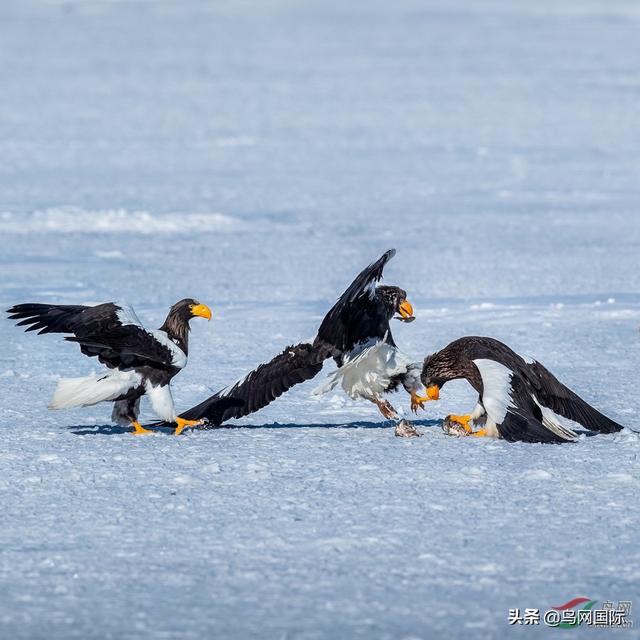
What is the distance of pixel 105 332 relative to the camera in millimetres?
5508

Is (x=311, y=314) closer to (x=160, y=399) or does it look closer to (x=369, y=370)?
(x=369, y=370)

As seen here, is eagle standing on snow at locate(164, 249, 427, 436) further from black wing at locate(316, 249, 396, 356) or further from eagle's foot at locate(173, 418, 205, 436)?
eagle's foot at locate(173, 418, 205, 436)

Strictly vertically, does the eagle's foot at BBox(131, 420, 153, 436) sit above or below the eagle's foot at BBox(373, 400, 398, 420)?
below

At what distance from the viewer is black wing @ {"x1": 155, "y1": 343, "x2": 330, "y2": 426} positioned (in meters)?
5.95

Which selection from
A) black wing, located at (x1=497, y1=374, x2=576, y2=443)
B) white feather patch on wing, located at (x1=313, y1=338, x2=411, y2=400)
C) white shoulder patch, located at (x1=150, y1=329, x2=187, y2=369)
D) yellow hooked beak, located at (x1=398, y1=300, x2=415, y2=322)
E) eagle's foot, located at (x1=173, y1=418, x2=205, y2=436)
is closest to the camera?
black wing, located at (x1=497, y1=374, x2=576, y2=443)

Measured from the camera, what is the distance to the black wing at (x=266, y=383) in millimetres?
5945

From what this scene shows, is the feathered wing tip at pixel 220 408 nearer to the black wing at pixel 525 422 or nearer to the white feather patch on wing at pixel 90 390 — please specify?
the white feather patch on wing at pixel 90 390

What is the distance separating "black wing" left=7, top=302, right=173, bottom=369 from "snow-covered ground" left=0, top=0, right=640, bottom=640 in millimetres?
339

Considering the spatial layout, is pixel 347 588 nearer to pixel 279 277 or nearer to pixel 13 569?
pixel 13 569

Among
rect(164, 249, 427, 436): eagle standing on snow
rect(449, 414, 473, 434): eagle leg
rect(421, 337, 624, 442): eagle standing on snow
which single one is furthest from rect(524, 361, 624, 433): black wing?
rect(164, 249, 427, 436): eagle standing on snow

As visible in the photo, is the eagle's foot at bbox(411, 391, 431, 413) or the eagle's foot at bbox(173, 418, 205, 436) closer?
the eagle's foot at bbox(173, 418, 205, 436)

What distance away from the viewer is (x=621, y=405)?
641cm

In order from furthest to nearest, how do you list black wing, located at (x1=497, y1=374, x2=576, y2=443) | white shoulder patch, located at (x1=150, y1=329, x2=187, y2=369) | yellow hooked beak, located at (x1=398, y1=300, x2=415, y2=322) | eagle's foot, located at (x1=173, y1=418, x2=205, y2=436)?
yellow hooked beak, located at (x1=398, y1=300, x2=415, y2=322)
eagle's foot, located at (x1=173, y1=418, x2=205, y2=436)
white shoulder patch, located at (x1=150, y1=329, x2=187, y2=369)
black wing, located at (x1=497, y1=374, x2=576, y2=443)

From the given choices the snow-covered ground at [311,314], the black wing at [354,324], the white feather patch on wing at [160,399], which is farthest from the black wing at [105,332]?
the black wing at [354,324]
